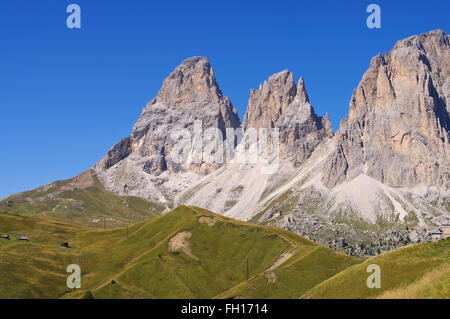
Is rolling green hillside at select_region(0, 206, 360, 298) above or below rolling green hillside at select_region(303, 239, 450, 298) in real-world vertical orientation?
above

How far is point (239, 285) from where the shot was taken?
173 metres

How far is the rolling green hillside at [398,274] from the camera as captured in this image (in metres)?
74.5

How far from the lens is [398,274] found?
3408 inches

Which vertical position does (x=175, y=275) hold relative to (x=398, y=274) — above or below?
above

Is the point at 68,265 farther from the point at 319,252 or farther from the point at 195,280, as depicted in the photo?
the point at 319,252

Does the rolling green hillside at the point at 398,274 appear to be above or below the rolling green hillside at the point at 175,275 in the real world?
below

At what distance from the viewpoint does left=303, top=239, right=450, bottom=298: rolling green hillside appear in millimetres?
74500

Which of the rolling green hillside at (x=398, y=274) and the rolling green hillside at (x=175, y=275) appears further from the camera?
the rolling green hillside at (x=175, y=275)

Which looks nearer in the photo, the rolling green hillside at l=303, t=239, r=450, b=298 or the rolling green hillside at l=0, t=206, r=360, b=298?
the rolling green hillside at l=303, t=239, r=450, b=298

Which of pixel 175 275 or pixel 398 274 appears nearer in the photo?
pixel 398 274
